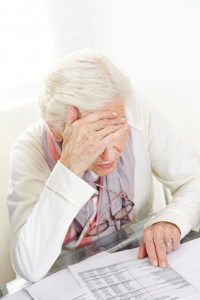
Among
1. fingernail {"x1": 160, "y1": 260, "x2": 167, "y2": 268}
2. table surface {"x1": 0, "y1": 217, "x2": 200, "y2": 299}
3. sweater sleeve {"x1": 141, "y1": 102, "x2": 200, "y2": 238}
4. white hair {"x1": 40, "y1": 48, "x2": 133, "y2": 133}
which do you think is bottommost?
table surface {"x1": 0, "y1": 217, "x2": 200, "y2": 299}

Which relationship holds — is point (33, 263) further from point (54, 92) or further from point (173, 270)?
point (54, 92)

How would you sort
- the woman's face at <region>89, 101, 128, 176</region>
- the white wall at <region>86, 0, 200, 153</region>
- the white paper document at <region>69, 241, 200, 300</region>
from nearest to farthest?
the white paper document at <region>69, 241, 200, 300</region> → the woman's face at <region>89, 101, 128, 176</region> → the white wall at <region>86, 0, 200, 153</region>

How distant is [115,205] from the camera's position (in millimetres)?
1367

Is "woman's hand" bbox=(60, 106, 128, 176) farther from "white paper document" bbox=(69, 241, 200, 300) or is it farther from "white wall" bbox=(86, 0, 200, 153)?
"white wall" bbox=(86, 0, 200, 153)

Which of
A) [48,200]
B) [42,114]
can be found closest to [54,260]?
[48,200]

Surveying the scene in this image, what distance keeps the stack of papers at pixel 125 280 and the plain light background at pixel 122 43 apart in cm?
102

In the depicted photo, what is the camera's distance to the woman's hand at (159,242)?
Result: 1.09 metres

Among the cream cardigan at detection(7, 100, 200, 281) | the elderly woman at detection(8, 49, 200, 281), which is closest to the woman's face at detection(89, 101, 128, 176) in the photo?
the elderly woman at detection(8, 49, 200, 281)

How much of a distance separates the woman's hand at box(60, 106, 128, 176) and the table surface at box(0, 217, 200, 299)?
9.7 inches

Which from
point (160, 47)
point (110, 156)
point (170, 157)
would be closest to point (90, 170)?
point (110, 156)

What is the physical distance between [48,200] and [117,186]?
0.32 m

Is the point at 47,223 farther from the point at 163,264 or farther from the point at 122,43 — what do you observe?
the point at 122,43

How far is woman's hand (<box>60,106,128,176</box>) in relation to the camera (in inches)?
43.8

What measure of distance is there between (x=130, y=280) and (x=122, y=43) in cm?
157
